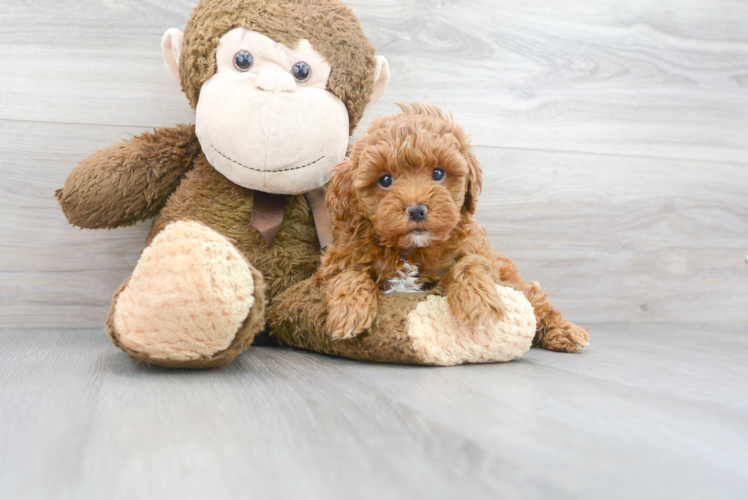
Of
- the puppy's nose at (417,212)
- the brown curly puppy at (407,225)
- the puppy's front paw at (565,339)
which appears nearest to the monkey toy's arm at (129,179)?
the brown curly puppy at (407,225)

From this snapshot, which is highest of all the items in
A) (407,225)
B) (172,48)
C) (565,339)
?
(172,48)

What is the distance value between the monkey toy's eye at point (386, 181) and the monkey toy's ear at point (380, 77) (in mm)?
316

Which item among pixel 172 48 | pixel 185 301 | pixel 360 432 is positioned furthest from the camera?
pixel 172 48

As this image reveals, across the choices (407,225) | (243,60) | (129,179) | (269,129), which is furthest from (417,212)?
(129,179)

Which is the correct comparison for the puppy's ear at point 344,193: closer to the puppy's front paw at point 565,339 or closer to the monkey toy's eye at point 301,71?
the monkey toy's eye at point 301,71

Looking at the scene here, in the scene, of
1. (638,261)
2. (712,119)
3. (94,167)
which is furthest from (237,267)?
(712,119)

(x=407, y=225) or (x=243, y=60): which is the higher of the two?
(x=243, y=60)

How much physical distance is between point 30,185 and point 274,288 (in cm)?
58

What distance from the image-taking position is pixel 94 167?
1018mm

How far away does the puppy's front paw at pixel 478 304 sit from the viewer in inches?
32.3

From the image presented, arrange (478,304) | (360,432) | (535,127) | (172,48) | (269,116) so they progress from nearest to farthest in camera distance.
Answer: (360,432) → (478,304) → (269,116) → (172,48) → (535,127)

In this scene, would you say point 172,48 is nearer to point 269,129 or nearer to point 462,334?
point 269,129

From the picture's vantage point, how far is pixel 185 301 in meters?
0.71

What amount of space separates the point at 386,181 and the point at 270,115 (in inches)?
9.4
